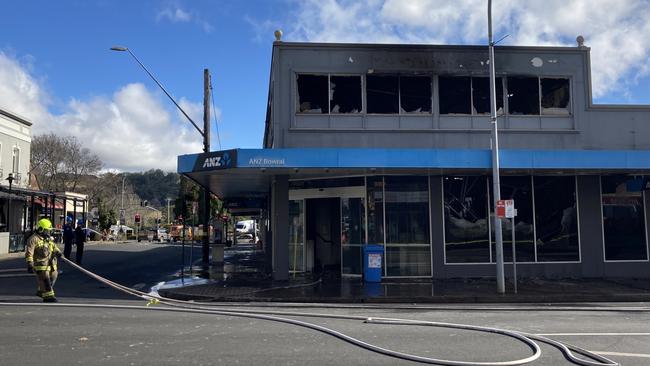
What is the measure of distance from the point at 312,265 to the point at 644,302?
10.4 m

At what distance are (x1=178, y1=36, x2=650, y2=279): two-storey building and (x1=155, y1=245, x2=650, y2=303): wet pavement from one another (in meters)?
1.15

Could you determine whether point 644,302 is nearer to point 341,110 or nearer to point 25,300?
point 341,110

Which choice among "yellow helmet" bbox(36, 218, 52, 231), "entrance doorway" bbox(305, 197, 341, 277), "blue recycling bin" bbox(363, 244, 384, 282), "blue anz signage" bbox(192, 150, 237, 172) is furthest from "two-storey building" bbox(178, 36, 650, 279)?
"yellow helmet" bbox(36, 218, 52, 231)

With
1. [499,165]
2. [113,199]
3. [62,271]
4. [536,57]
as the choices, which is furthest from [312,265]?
[113,199]

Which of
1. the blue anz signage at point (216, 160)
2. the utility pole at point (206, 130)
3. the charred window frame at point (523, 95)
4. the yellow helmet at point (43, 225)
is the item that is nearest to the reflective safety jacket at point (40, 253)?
the yellow helmet at point (43, 225)

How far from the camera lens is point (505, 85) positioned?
18875 mm

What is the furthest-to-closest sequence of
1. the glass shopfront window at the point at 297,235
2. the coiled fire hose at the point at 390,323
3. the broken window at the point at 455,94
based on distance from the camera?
the glass shopfront window at the point at 297,235, the broken window at the point at 455,94, the coiled fire hose at the point at 390,323

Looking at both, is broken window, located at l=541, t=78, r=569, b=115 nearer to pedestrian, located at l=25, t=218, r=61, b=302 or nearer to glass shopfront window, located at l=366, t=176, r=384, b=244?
glass shopfront window, located at l=366, t=176, r=384, b=244

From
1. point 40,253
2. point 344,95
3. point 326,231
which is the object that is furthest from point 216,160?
point 326,231

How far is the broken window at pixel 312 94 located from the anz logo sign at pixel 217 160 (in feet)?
10.8

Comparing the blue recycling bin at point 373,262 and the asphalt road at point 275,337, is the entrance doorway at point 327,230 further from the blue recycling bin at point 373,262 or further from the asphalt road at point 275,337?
the asphalt road at point 275,337

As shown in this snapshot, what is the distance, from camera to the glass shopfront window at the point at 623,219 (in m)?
18.5

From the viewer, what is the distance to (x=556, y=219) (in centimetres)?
1845

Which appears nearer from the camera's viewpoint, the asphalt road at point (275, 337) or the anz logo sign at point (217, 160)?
the asphalt road at point (275, 337)
